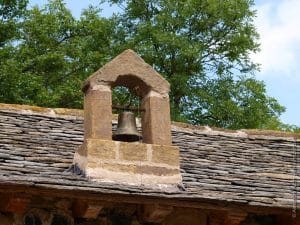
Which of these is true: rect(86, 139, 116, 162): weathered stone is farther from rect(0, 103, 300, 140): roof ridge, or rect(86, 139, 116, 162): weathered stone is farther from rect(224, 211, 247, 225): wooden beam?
rect(0, 103, 300, 140): roof ridge

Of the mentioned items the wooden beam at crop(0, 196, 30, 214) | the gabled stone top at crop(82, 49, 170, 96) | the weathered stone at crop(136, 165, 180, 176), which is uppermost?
the gabled stone top at crop(82, 49, 170, 96)

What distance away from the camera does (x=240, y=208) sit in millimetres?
7824

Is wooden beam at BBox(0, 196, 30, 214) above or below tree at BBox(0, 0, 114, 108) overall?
below

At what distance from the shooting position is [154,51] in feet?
62.5

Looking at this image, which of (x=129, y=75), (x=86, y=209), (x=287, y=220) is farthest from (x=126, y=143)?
(x=287, y=220)

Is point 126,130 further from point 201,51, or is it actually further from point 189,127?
point 201,51

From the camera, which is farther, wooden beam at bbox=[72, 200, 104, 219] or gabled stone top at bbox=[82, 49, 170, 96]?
gabled stone top at bbox=[82, 49, 170, 96]

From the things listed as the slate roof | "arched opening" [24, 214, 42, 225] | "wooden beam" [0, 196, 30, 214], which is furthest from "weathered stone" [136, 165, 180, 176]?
"wooden beam" [0, 196, 30, 214]

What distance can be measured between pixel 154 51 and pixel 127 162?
11.2 meters

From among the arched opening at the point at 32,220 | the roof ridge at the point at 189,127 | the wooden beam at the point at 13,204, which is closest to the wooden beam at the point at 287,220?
the roof ridge at the point at 189,127

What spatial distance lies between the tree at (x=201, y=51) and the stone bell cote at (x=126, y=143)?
935 cm

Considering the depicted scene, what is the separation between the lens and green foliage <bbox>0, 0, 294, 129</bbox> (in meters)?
18.2

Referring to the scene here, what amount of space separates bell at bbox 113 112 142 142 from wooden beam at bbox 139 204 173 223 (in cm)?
88

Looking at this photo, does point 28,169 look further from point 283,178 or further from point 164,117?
point 283,178
